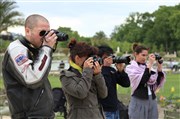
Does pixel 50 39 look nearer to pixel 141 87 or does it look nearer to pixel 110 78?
pixel 110 78

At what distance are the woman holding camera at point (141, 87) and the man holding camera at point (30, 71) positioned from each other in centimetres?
342

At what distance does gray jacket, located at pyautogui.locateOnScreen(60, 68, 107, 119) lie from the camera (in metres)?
4.44

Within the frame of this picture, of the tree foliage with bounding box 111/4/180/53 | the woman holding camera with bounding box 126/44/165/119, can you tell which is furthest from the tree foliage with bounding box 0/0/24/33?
the tree foliage with bounding box 111/4/180/53

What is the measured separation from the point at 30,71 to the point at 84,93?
51.7 inches

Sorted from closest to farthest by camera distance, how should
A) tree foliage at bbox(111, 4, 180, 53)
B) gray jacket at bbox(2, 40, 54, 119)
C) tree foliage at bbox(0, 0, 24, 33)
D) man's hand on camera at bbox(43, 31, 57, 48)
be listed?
gray jacket at bbox(2, 40, 54, 119) → man's hand on camera at bbox(43, 31, 57, 48) → tree foliage at bbox(0, 0, 24, 33) → tree foliage at bbox(111, 4, 180, 53)

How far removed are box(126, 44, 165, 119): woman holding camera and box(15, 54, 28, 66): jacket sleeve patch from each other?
141 inches

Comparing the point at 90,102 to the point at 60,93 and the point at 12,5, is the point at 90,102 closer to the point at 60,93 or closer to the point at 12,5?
the point at 60,93

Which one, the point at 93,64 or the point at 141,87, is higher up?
the point at 93,64

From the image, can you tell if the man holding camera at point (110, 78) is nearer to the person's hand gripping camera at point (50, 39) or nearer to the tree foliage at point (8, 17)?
the person's hand gripping camera at point (50, 39)

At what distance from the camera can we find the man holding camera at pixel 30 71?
3.20m

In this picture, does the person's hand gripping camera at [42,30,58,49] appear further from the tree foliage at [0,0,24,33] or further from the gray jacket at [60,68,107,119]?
the tree foliage at [0,0,24,33]

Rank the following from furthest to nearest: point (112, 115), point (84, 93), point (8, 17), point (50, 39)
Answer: point (8, 17)
point (112, 115)
point (84, 93)
point (50, 39)

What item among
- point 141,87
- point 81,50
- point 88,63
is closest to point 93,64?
point 88,63

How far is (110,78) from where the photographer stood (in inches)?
230
